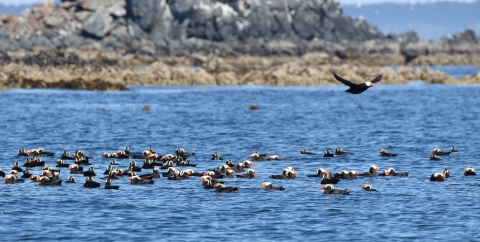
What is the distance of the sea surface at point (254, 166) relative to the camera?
2170 cm

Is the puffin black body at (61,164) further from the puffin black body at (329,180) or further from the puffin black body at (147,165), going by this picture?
the puffin black body at (329,180)

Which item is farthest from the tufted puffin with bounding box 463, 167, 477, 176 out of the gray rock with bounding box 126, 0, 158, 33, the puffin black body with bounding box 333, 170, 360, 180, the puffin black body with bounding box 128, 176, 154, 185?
the gray rock with bounding box 126, 0, 158, 33

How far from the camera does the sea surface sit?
71.2ft

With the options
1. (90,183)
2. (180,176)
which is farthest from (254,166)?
(90,183)

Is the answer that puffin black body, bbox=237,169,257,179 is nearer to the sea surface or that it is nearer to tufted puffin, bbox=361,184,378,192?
the sea surface

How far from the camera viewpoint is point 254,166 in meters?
33.2

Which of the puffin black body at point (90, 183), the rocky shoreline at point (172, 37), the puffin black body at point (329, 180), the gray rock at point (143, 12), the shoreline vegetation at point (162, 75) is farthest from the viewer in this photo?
the gray rock at point (143, 12)

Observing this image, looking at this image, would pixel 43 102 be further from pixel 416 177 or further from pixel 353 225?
pixel 353 225

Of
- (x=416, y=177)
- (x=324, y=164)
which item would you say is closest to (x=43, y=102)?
(x=324, y=164)

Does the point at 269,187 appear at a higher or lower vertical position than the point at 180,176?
lower

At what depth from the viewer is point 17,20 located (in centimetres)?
19450

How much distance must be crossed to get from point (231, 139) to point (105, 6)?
14756 cm

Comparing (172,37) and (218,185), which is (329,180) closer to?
(218,185)

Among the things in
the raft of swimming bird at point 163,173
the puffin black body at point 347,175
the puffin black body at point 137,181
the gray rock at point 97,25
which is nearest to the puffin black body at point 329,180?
the raft of swimming bird at point 163,173
